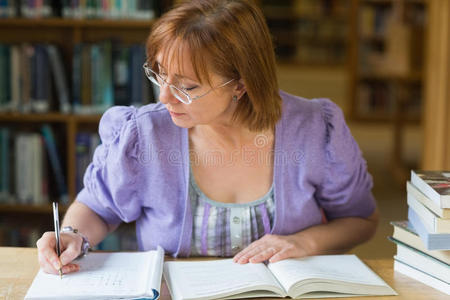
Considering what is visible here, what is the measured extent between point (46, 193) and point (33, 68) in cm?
59

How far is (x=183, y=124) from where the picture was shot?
4.62 feet

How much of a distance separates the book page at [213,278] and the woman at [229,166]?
0.13 meters

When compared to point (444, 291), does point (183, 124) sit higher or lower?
higher

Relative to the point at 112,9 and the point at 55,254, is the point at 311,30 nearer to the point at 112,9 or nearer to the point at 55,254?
the point at 112,9

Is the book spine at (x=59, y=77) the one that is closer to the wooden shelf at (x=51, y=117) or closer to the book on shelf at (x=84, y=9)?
the wooden shelf at (x=51, y=117)

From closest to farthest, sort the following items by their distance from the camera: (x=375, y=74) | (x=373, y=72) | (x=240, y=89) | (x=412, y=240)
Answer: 1. (x=412, y=240)
2. (x=240, y=89)
3. (x=373, y=72)
4. (x=375, y=74)

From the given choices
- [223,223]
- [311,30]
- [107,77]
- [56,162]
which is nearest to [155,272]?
[223,223]

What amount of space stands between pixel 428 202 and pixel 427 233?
0.20 feet

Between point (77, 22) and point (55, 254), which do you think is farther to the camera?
point (77, 22)

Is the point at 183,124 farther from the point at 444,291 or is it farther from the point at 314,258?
the point at 444,291

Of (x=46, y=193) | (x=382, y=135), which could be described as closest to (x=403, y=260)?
(x=46, y=193)

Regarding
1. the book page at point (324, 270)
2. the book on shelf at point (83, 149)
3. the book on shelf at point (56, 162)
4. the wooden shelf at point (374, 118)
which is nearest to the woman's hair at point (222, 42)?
the book page at point (324, 270)

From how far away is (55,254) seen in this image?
1.25 metres

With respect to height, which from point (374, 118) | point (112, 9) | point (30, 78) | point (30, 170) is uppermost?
point (112, 9)
